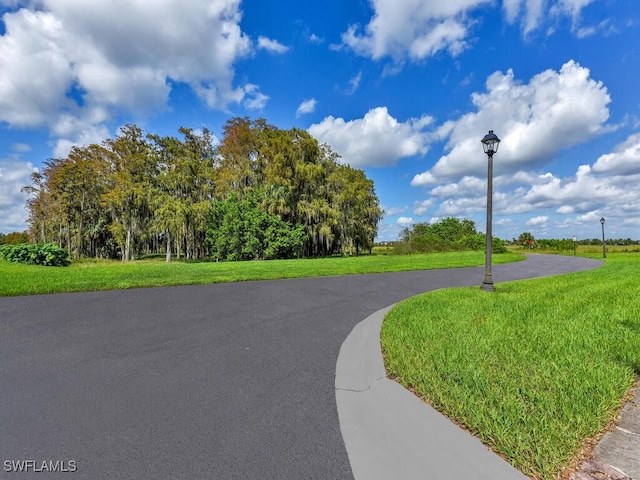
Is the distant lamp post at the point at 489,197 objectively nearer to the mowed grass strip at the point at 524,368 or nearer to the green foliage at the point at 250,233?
the mowed grass strip at the point at 524,368

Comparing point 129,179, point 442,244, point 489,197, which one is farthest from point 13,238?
point 489,197

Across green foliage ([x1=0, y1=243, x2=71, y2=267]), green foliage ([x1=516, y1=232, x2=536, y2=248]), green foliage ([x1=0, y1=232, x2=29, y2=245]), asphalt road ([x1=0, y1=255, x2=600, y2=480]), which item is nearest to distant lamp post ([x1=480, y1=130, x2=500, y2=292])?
asphalt road ([x1=0, y1=255, x2=600, y2=480])

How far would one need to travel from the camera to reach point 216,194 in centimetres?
2630

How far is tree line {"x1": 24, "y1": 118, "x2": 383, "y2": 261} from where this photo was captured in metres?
22.8

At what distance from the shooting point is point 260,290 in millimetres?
7820

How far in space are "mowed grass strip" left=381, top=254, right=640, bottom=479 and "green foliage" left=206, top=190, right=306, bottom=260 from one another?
17.9m

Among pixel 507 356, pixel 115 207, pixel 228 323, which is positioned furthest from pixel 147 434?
pixel 115 207

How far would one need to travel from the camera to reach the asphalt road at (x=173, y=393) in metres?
1.76

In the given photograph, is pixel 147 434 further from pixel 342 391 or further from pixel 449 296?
pixel 449 296

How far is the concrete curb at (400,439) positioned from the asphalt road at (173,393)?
0.39 feet

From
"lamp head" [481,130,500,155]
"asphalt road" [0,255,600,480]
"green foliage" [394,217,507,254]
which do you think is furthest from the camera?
"green foliage" [394,217,507,254]

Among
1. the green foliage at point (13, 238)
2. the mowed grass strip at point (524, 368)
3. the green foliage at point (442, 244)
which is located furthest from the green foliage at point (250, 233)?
the green foliage at point (13, 238)

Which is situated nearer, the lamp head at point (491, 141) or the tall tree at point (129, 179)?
the lamp head at point (491, 141)

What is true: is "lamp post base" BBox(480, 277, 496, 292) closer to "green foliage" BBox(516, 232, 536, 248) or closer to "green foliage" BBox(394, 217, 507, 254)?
"green foliage" BBox(394, 217, 507, 254)
